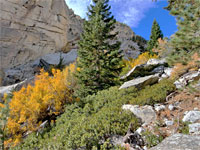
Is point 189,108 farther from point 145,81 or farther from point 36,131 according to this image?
point 36,131

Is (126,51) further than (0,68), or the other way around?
(126,51)

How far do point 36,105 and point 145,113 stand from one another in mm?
5387

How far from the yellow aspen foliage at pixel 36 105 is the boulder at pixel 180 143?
241 inches

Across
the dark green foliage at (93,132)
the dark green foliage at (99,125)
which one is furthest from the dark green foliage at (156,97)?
the dark green foliage at (93,132)

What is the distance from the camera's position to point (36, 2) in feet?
89.2

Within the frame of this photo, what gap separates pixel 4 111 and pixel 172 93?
6.59m

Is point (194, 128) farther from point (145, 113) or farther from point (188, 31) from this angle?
point (188, 31)

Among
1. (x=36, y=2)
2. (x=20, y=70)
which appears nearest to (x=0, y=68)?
(x=20, y=70)

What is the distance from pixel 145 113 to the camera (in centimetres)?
487

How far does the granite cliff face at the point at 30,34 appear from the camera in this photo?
24031 millimetres

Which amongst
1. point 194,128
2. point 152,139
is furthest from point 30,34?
point 194,128

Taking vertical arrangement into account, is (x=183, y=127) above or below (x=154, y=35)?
below

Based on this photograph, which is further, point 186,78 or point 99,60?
point 99,60

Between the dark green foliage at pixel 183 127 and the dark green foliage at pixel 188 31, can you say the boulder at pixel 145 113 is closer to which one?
the dark green foliage at pixel 183 127
